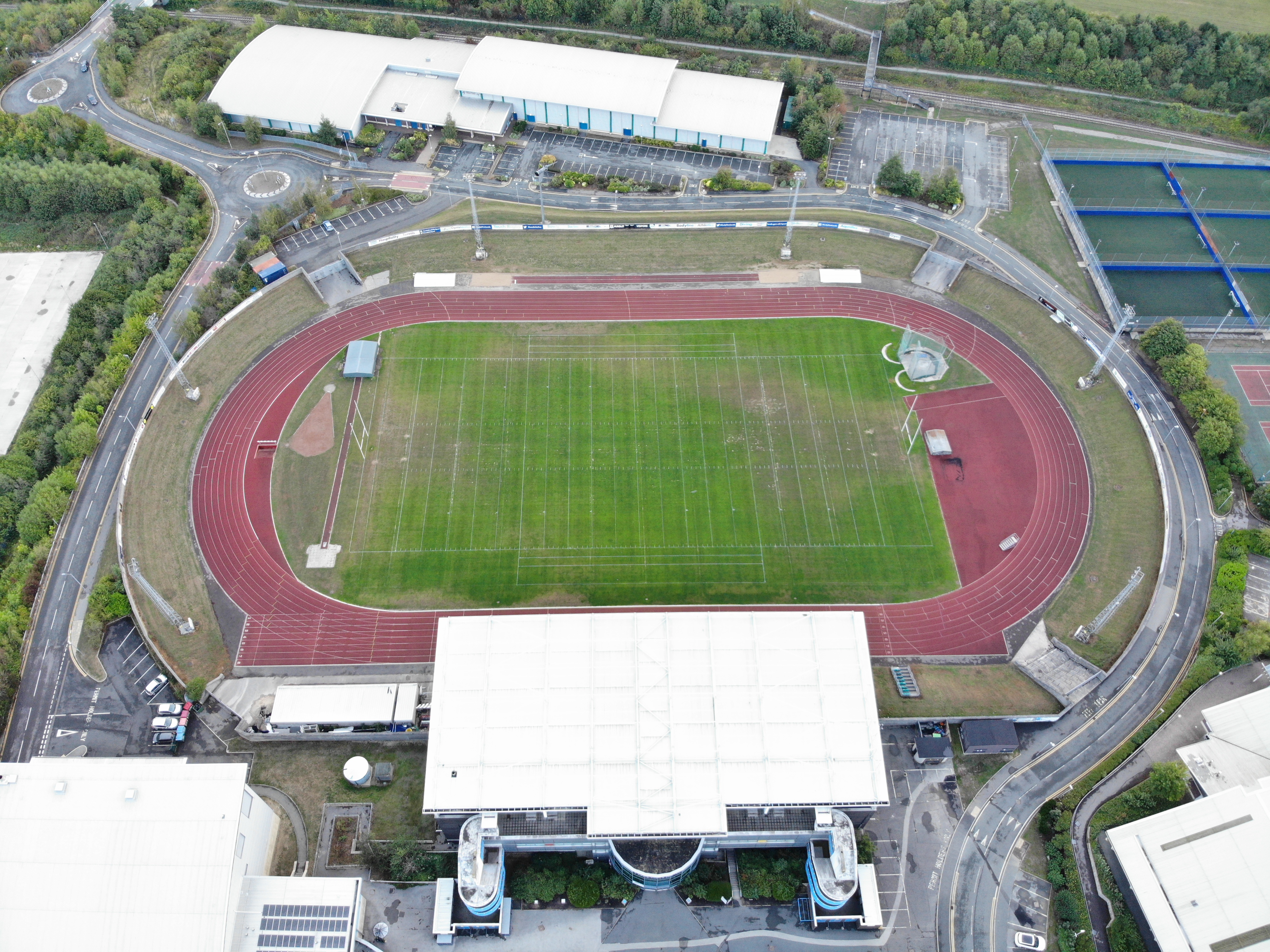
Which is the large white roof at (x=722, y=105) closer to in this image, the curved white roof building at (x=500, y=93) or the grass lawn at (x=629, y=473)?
the curved white roof building at (x=500, y=93)

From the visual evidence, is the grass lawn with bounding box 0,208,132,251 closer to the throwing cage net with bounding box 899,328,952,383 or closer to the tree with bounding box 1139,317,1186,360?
the throwing cage net with bounding box 899,328,952,383

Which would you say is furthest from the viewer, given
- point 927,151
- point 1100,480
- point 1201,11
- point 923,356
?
point 1201,11

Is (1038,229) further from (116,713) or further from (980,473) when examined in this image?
(116,713)

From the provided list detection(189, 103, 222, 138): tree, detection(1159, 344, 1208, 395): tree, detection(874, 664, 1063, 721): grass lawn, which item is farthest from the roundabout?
detection(1159, 344, 1208, 395): tree

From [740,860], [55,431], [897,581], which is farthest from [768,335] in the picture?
[55,431]

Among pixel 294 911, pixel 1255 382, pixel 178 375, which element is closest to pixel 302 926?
pixel 294 911

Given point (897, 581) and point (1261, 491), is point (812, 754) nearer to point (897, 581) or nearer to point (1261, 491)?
point (897, 581)
